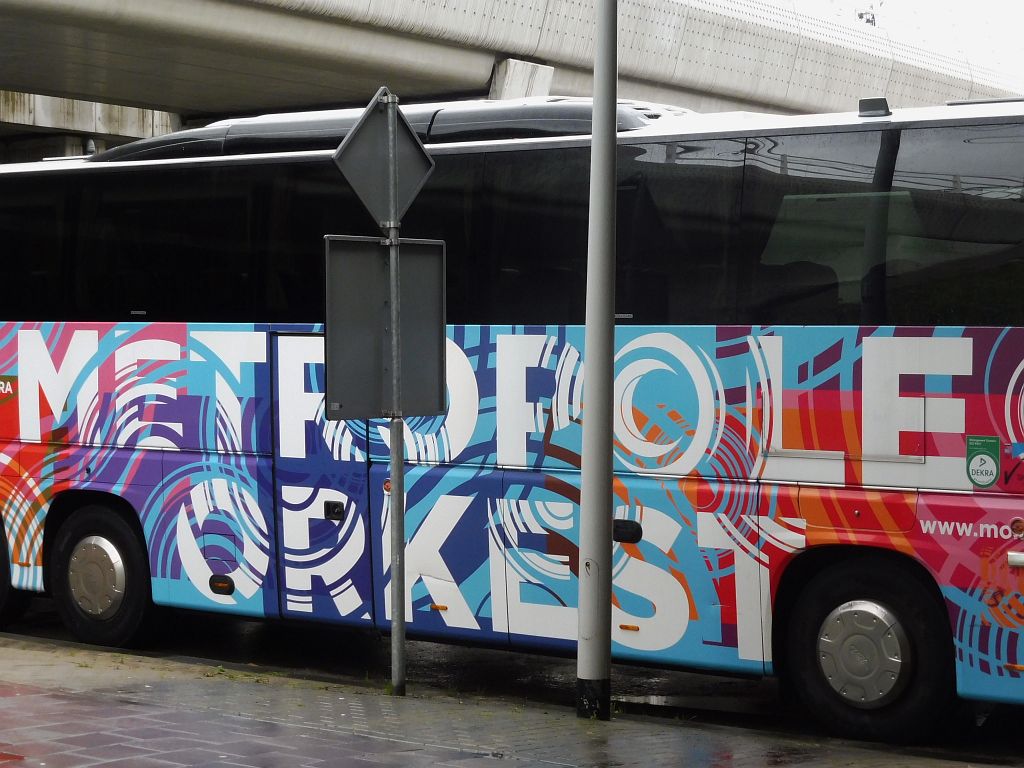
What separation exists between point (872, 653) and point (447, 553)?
262cm

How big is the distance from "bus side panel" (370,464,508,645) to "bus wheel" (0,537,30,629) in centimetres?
345

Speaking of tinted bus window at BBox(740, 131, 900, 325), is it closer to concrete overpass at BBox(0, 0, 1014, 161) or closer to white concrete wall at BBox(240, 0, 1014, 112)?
concrete overpass at BBox(0, 0, 1014, 161)

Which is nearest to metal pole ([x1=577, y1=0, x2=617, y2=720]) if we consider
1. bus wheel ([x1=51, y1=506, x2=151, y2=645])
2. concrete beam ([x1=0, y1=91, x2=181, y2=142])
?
bus wheel ([x1=51, y1=506, x2=151, y2=645])

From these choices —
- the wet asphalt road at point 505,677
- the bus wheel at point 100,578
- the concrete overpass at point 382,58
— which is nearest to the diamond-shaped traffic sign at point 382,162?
the wet asphalt road at point 505,677

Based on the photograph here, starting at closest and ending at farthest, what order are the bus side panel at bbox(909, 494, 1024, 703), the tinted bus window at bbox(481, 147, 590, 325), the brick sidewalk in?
the brick sidewalk < the bus side panel at bbox(909, 494, 1024, 703) < the tinted bus window at bbox(481, 147, 590, 325)

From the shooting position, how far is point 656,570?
8656 millimetres

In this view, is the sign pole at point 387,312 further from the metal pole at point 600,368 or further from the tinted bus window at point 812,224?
the tinted bus window at point 812,224

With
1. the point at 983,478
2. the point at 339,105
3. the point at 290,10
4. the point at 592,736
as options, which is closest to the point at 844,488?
the point at 983,478

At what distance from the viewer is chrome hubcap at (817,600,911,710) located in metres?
8.03

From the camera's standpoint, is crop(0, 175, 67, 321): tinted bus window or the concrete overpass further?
the concrete overpass

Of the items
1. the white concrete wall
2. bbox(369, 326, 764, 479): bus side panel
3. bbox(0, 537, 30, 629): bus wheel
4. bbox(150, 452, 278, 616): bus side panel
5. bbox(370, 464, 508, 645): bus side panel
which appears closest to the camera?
bbox(369, 326, 764, 479): bus side panel

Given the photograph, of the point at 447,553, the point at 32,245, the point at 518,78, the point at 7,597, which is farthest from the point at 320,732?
the point at 518,78

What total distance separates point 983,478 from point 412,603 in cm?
361

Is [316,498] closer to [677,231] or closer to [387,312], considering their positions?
[387,312]
